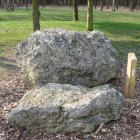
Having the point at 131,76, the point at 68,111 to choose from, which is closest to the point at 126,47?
the point at 131,76

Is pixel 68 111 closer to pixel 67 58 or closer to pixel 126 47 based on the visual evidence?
pixel 67 58

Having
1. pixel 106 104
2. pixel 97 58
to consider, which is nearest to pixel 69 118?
pixel 106 104

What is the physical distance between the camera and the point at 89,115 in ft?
14.1

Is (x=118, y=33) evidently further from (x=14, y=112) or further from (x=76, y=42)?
(x=14, y=112)

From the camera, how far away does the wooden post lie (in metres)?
5.37

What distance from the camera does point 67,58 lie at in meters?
5.41

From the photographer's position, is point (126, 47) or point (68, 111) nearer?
point (68, 111)

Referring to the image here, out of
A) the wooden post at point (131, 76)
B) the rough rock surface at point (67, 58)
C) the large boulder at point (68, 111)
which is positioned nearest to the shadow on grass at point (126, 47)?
the rough rock surface at point (67, 58)

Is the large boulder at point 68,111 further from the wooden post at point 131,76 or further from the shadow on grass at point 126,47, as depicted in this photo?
the shadow on grass at point 126,47

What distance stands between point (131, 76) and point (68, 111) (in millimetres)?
1763

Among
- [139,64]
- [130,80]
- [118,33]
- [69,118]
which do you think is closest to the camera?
[69,118]

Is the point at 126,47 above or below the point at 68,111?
below

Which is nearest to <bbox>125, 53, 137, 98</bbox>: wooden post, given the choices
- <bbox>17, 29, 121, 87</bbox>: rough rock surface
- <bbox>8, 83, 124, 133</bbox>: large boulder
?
<bbox>17, 29, 121, 87</bbox>: rough rock surface

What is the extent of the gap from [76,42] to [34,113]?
1.85 metres
